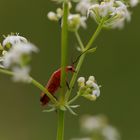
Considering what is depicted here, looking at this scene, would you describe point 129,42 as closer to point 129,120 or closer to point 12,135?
point 129,120

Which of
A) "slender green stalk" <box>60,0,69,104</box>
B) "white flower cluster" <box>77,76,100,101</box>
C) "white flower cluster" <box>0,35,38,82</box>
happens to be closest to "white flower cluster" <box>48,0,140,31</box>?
"slender green stalk" <box>60,0,69,104</box>

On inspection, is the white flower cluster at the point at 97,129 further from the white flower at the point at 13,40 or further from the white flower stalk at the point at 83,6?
the white flower stalk at the point at 83,6

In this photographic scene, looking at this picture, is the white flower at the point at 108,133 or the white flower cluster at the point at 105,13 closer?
the white flower at the point at 108,133

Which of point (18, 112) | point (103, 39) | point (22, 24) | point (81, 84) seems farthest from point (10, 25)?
point (81, 84)

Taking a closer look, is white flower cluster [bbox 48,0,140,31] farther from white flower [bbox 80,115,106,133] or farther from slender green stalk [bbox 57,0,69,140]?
white flower [bbox 80,115,106,133]

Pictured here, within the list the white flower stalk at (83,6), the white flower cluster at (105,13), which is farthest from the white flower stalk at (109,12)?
the white flower stalk at (83,6)

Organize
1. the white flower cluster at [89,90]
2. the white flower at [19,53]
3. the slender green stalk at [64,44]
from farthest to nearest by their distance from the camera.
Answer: the white flower cluster at [89,90] < the slender green stalk at [64,44] < the white flower at [19,53]
